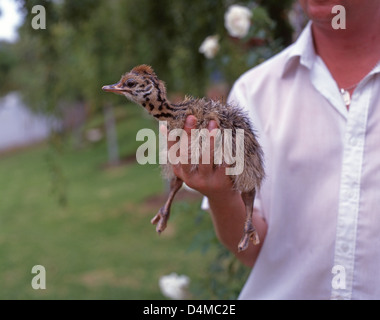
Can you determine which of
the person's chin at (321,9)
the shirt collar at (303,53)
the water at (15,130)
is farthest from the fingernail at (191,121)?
the water at (15,130)

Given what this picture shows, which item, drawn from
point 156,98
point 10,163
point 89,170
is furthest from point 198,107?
point 10,163

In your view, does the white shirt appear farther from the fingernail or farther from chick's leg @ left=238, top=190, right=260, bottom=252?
the fingernail

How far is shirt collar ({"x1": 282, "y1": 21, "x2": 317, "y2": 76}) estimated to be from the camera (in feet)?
5.72

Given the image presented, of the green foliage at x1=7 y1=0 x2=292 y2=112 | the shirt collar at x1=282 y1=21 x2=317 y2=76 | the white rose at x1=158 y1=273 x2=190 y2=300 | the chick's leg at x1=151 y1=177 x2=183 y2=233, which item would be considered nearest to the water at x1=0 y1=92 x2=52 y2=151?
the green foliage at x1=7 y1=0 x2=292 y2=112

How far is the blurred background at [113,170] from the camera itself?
302cm

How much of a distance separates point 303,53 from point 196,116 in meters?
0.66

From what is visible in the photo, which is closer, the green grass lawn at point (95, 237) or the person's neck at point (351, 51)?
the person's neck at point (351, 51)

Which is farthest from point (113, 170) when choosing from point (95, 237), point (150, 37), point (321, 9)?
point (321, 9)

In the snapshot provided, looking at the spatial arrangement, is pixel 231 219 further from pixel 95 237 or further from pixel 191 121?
pixel 95 237

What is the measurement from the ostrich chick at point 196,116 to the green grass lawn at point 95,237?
1.74 metres

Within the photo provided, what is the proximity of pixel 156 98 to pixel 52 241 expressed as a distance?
6.86 metres

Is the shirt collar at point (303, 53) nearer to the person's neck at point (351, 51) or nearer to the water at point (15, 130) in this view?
the person's neck at point (351, 51)

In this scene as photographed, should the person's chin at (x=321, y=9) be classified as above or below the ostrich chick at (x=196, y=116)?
above

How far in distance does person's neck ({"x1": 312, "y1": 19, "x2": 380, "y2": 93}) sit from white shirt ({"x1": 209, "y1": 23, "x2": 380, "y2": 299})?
0.13ft
